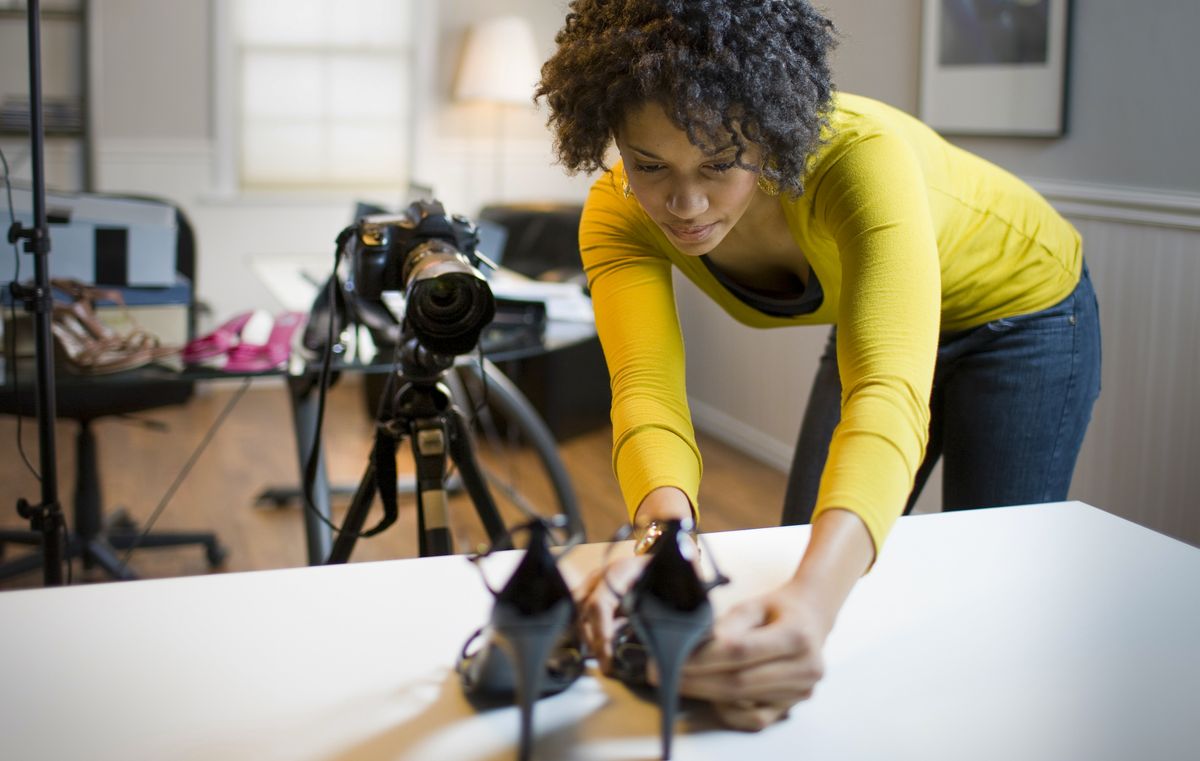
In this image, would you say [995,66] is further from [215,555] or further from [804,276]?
[215,555]

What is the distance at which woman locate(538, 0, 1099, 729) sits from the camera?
934 millimetres

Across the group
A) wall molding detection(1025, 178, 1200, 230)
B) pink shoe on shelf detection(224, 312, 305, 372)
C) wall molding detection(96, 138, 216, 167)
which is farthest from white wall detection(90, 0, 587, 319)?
wall molding detection(1025, 178, 1200, 230)

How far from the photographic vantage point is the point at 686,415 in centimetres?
120

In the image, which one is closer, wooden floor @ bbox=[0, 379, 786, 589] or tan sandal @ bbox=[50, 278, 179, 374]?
tan sandal @ bbox=[50, 278, 179, 374]

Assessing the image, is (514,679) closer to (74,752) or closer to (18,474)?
(74,752)

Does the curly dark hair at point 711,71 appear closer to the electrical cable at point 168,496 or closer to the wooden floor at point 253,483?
the electrical cable at point 168,496

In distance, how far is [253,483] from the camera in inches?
148

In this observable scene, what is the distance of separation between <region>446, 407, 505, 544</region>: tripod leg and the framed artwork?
1.59 m

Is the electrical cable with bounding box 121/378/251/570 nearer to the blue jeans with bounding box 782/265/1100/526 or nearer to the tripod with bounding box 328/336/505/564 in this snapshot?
the tripod with bounding box 328/336/505/564

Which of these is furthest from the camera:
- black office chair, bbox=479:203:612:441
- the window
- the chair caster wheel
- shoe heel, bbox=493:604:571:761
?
the window

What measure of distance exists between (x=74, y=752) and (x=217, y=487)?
3023 mm

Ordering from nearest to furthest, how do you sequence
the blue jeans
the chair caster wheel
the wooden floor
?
the blue jeans → the chair caster wheel → the wooden floor

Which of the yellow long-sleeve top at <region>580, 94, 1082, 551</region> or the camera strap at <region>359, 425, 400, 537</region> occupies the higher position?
the yellow long-sleeve top at <region>580, 94, 1082, 551</region>

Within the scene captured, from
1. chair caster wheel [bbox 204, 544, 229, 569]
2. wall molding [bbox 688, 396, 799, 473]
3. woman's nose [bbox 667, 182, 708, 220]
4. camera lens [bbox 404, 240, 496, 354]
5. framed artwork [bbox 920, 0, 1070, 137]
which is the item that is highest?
framed artwork [bbox 920, 0, 1070, 137]
